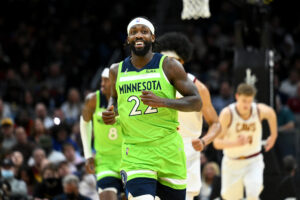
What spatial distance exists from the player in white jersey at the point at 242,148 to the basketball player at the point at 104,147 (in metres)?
2.27

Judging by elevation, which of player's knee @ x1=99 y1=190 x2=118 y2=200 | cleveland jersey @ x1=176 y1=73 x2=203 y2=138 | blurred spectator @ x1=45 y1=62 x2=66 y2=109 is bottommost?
player's knee @ x1=99 y1=190 x2=118 y2=200

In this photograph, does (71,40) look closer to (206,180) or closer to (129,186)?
(206,180)

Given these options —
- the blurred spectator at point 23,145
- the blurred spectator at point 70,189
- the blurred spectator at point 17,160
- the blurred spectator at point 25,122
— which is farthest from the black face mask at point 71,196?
the blurred spectator at point 25,122

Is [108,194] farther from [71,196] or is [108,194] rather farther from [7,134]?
[7,134]

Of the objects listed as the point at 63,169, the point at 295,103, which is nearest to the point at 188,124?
the point at 63,169

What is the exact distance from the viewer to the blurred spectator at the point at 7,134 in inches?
526

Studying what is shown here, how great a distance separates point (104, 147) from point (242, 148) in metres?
2.77

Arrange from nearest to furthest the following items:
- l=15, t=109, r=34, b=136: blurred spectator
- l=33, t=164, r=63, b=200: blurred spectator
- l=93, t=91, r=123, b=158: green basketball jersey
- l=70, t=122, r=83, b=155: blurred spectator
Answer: l=93, t=91, r=123, b=158: green basketball jersey, l=33, t=164, r=63, b=200: blurred spectator, l=15, t=109, r=34, b=136: blurred spectator, l=70, t=122, r=83, b=155: blurred spectator

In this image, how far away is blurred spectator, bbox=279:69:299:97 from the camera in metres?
16.9

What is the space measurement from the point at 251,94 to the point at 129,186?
4276 mm

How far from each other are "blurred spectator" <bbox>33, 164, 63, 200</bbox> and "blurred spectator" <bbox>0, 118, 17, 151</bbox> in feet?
7.06

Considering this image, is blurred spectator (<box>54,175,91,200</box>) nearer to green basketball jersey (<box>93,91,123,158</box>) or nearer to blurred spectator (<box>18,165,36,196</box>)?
blurred spectator (<box>18,165,36,196</box>)

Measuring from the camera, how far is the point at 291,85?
1698cm

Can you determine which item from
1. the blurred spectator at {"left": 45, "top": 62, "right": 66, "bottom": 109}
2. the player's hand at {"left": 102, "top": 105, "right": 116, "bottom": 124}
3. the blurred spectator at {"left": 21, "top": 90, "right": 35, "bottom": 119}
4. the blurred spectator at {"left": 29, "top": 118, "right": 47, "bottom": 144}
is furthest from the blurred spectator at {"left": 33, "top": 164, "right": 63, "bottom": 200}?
the player's hand at {"left": 102, "top": 105, "right": 116, "bottom": 124}
